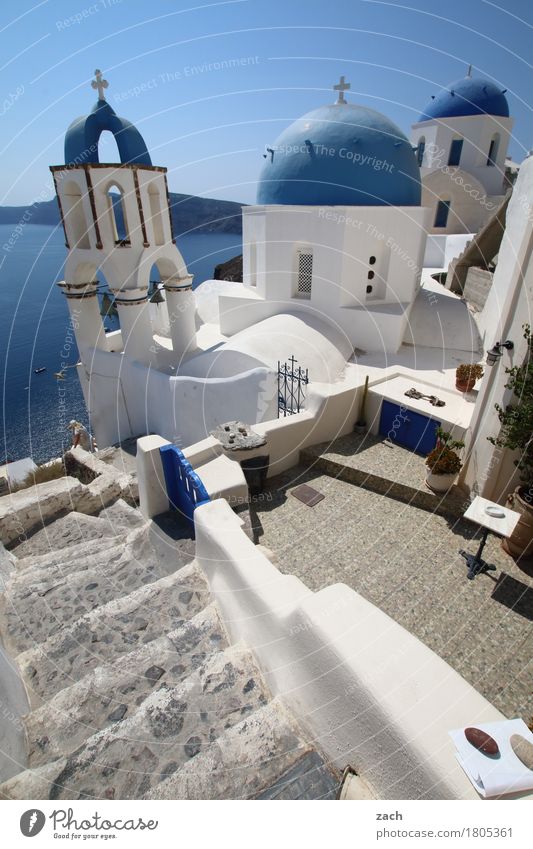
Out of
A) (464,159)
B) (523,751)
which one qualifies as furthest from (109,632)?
(464,159)

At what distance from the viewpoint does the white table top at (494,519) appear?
5453 mm

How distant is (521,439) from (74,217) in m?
14.8

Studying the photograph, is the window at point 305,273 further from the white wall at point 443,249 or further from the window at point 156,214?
the white wall at point 443,249

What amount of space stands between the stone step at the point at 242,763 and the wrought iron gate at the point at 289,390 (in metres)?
7.97

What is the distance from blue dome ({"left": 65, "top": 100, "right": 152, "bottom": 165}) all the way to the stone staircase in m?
12.0

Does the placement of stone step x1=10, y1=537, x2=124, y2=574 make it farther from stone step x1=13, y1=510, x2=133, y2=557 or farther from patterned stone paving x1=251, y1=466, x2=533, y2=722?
patterned stone paving x1=251, y1=466, x2=533, y2=722

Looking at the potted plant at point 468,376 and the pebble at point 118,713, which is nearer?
the pebble at point 118,713

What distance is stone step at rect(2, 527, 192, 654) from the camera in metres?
5.05

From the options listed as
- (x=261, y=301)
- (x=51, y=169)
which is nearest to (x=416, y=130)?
(x=261, y=301)

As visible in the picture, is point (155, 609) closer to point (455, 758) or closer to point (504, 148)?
point (455, 758)

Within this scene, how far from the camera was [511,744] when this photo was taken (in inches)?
112

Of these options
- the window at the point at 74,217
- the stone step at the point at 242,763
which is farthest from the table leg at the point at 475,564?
the window at the point at 74,217

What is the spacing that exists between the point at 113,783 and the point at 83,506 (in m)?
6.41

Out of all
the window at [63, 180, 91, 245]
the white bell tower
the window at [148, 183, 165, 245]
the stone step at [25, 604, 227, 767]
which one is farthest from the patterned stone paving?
the window at [63, 180, 91, 245]
